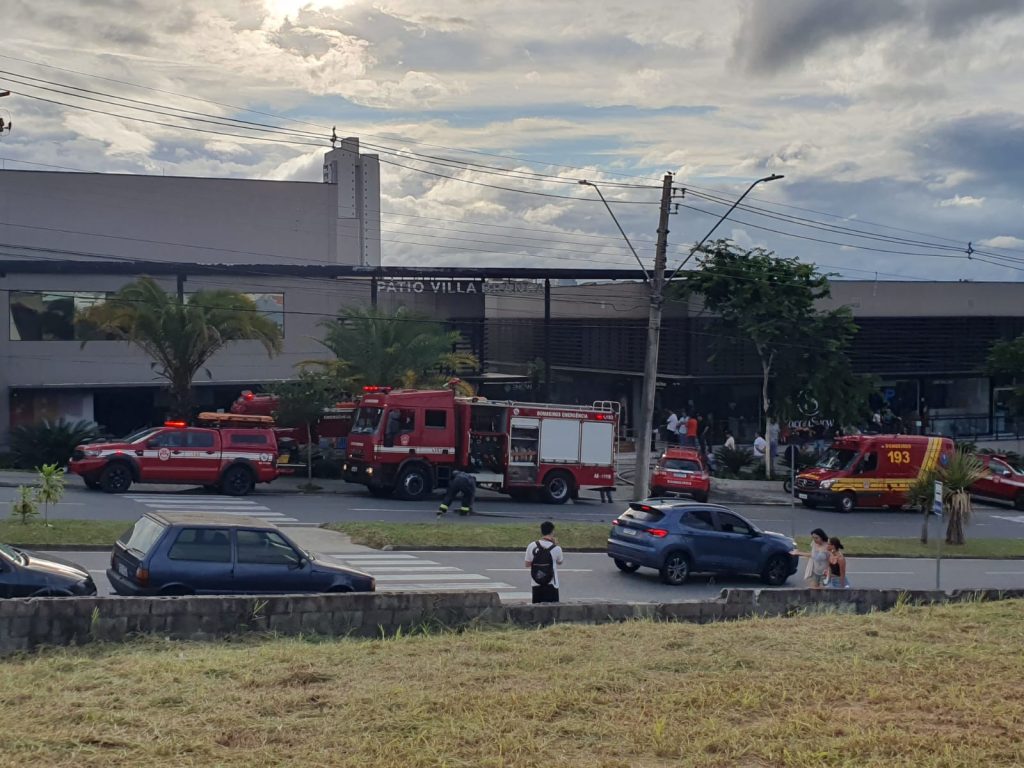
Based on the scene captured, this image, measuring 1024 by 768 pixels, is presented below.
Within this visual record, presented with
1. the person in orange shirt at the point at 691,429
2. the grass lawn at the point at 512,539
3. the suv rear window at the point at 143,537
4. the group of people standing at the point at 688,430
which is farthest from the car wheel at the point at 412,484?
the suv rear window at the point at 143,537

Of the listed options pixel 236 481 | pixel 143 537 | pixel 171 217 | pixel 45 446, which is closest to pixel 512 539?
pixel 236 481

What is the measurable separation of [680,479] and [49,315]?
951 inches

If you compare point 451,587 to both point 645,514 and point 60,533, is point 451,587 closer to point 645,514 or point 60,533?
point 645,514

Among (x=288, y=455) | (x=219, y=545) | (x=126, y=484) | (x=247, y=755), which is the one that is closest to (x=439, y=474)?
(x=288, y=455)

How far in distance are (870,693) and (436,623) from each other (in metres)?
5.13

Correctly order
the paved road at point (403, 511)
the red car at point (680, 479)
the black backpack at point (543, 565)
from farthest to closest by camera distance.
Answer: the red car at point (680, 479) < the paved road at point (403, 511) < the black backpack at point (543, 565)

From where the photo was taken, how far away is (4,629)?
445 inches

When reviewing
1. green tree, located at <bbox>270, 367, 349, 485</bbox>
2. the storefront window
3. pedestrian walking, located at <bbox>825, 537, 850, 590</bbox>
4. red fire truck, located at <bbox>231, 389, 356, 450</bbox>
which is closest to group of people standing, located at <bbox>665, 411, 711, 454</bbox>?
red fire truck, located at <bbox>231, 389, 356, 450</bbox>

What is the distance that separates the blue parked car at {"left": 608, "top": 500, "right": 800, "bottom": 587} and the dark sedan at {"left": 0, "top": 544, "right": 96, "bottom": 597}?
32.9ft

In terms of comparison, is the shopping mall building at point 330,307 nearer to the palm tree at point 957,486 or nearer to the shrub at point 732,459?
the shrub at point 732,459

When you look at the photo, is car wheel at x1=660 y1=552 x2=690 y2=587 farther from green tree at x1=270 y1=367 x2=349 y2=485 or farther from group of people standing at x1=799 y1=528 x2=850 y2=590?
green tree at x1=270 y1=367 x2=349 y2=485

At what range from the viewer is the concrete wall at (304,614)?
11.5 meters

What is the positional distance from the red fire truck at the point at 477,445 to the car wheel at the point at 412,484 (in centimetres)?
3

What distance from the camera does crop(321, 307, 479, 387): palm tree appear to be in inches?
1518
